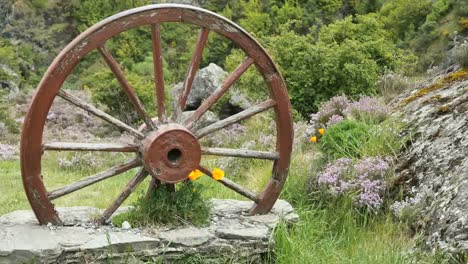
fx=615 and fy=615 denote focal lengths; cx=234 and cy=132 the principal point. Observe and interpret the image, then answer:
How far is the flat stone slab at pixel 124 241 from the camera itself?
4555mm

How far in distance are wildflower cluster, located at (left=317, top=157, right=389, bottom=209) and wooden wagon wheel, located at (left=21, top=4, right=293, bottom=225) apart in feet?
3.02

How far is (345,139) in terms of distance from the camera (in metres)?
6.85

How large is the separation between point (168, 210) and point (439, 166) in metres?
2.60

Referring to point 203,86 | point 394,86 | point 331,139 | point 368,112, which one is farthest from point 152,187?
point 203,86

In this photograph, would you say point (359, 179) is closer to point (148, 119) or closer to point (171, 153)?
point (171, 153)

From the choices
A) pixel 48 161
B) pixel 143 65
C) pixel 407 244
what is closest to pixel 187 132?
pixel 407 244

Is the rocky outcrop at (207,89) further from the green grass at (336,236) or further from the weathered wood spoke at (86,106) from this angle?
the weathered wood spoke at (86,106)

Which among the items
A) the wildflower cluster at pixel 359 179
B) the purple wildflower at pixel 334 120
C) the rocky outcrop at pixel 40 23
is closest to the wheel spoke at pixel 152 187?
the wildflower cluster at pixel 359 179

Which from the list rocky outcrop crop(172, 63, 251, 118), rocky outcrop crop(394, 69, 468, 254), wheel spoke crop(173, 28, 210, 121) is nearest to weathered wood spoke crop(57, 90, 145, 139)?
wheel spoke crop(173, 28, 210, 121)

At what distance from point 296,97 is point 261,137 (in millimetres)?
2315

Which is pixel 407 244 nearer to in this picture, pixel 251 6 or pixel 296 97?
pixel 296 97

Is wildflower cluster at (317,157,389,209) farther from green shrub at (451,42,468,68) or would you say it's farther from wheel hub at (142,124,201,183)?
green shrub at (451,42,468,68)

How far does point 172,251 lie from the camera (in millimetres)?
4797

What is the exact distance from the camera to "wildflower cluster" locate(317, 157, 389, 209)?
5.92 m
